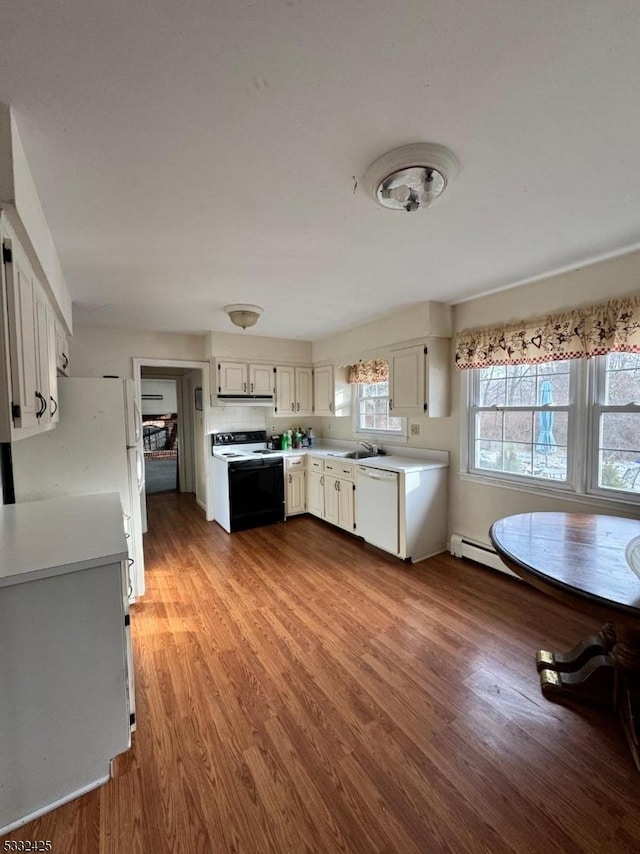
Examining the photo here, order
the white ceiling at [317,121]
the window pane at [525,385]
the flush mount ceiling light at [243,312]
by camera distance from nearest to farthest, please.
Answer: the white ceiling at [317,121]
the window pane at [525,385]
the flush mount ceiling light at [243,312]

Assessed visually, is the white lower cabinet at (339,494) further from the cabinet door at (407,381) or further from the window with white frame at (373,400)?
the cabinet door at (407,381)

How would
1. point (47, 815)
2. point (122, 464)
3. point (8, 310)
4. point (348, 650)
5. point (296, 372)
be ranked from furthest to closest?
point (296, 372) < point (122, 464) < point (348, 650) < point (47, 815) < point (8, 310)

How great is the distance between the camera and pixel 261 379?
14.7ft

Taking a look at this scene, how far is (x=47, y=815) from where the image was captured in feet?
4.09

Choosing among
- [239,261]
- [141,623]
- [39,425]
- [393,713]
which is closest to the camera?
[39,425]

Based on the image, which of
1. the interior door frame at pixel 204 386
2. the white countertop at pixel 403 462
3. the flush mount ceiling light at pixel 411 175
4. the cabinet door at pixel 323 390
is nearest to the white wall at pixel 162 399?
the interior door frame at pixel 204 386

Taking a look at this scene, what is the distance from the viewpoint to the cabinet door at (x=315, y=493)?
418cm

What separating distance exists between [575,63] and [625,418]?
81.2 inches

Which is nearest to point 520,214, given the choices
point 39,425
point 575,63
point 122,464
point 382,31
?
point 575,63

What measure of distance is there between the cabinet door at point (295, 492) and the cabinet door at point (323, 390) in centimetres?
91

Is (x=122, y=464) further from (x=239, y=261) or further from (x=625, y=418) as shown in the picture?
(x=625, y=418)

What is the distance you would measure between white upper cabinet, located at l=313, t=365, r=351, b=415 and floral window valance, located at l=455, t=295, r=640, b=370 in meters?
1.68

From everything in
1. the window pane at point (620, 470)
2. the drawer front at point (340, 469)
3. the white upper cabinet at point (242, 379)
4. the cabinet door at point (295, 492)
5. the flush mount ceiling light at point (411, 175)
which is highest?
the flush mount ceiling light at point (411, 175)

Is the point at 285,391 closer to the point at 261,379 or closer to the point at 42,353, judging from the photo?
the point at 261,379
